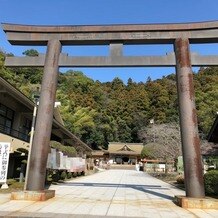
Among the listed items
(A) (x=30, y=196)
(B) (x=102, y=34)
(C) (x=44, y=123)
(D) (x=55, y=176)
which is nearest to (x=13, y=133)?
(D) (x=55, y=176)

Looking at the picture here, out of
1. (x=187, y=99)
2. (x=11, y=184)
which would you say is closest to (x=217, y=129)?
(x=187, y=99)

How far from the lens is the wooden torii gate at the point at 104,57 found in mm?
10742

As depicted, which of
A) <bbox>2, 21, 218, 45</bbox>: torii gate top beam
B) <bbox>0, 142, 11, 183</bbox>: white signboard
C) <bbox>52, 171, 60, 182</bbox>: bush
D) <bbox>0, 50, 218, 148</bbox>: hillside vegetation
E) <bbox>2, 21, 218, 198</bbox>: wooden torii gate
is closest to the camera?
<bbox>2, 21, 218, 198</bbox>: wooden torii gate

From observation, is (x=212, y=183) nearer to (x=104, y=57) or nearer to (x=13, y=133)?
(x=104, y=57)

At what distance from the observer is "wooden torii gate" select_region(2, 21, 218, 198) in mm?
10742

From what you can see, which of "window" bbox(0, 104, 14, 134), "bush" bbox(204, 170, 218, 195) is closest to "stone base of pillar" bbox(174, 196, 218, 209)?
"bush" bbox(204, 170, 218, 195)

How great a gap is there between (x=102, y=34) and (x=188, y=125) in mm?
5288

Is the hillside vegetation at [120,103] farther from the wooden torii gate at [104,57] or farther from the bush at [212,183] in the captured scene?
the wooden torii gate at [104,57]

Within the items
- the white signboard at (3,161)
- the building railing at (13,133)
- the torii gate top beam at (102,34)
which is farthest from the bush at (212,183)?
the building railing at (13,133)

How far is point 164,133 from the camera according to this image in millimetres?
37938

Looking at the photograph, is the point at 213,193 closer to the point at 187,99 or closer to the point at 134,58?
the point at 187,99

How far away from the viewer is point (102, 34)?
487 inches

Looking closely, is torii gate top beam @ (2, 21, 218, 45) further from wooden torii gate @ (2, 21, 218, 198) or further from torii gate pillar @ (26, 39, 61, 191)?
torii gate pillar @ (26, 39, 61, 191)

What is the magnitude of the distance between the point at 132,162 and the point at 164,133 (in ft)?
139
